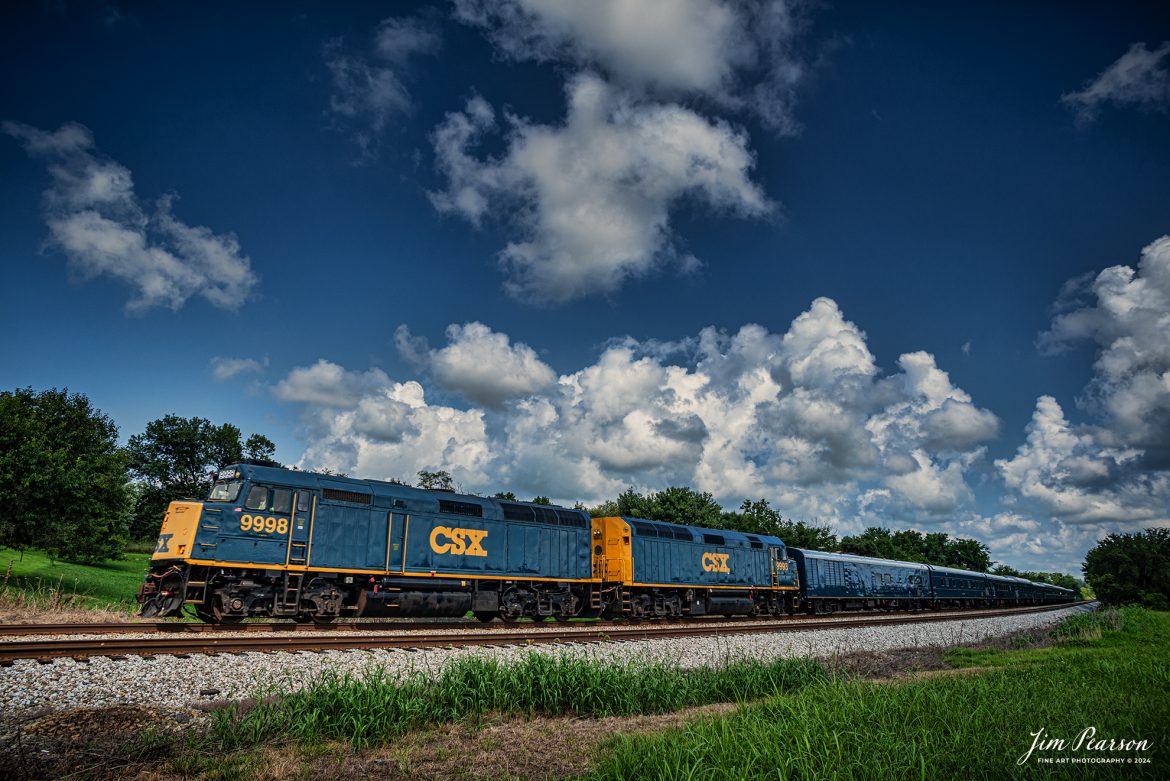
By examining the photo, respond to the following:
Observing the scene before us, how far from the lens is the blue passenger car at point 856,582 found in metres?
36.9

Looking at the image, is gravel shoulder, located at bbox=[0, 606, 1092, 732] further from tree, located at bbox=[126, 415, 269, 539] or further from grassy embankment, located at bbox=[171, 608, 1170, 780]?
tree, located at bbox=[126, 415, 269, 539]

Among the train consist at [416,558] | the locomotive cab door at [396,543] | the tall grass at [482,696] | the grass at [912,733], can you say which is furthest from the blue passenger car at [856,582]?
the grass at [912,733]

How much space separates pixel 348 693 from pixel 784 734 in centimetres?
530

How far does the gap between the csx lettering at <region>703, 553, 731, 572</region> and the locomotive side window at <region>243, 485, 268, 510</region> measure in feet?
65.0

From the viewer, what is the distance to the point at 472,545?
841 inches

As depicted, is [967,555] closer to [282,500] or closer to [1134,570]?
[1134,570]

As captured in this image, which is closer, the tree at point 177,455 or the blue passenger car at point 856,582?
the blue passenger car at point 856,582

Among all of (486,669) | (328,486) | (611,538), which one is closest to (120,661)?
(486,669)

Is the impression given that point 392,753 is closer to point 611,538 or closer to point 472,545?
point 472,545

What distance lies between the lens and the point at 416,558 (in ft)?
65.1

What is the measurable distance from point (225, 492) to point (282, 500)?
1.46 m
